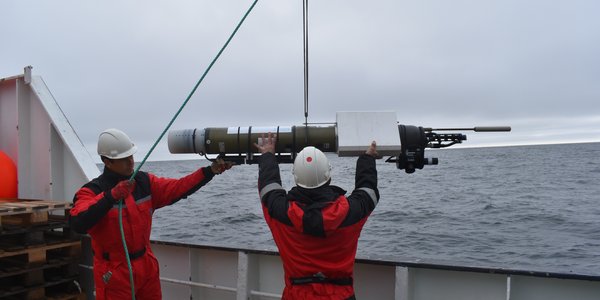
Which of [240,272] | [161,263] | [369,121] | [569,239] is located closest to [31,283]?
[161,263]

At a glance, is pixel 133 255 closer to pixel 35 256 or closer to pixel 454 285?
pixel 35 256

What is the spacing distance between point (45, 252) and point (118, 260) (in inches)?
47.0

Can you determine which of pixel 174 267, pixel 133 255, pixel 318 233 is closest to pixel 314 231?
pixel 318 233

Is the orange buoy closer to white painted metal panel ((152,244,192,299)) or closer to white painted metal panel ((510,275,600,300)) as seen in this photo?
white painted metal panel ((152,244,192,299))

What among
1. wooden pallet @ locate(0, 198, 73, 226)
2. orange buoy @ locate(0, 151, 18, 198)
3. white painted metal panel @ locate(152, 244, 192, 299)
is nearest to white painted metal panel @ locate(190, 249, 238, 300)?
white painted metal panel @ locate(152, 244, 192, 299)

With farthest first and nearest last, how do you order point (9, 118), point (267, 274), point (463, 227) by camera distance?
point (463, 227) < point (9, 118) < point (267, 274)

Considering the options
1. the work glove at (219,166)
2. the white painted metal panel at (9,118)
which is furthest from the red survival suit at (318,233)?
the white painted metal panel at (9,118)

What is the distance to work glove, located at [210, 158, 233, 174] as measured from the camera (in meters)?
3.73

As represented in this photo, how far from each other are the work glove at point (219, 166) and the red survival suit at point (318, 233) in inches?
31.4

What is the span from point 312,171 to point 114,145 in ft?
4.96

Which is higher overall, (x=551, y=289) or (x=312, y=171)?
(x=312, y=171)

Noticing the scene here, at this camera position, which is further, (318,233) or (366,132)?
(366,132)

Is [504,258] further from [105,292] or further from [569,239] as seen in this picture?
[105,292]

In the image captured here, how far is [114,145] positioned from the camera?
3.41m
